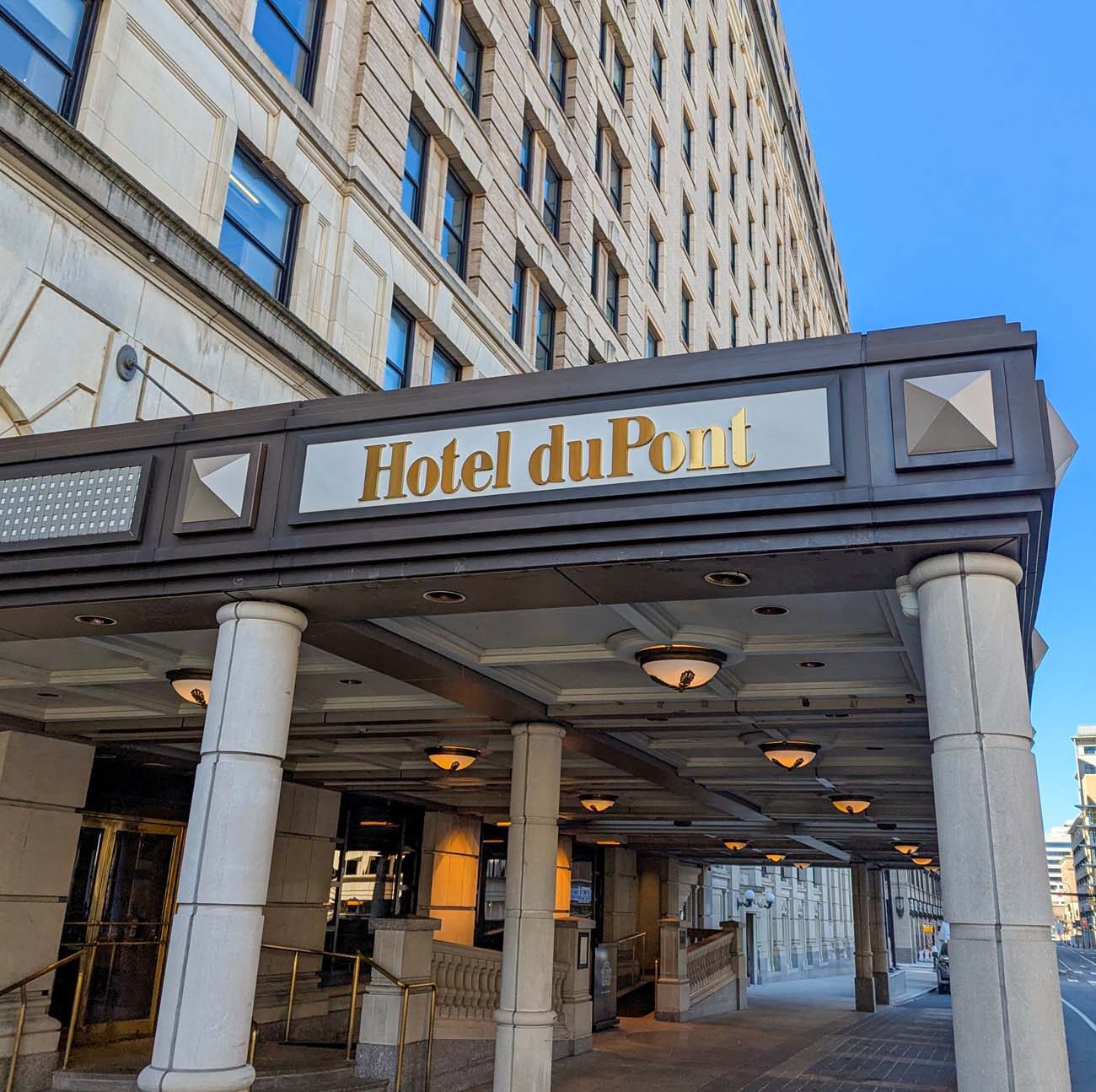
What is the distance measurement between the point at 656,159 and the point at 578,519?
87.8ft

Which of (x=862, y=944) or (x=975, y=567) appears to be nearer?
(x=975, y=567)

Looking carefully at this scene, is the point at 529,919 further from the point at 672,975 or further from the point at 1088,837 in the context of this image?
the point at 1088,837

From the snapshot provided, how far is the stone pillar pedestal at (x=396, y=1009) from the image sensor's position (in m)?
13.1

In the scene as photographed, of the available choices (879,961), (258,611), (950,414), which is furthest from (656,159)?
(950,414)

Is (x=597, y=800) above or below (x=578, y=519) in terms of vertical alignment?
below

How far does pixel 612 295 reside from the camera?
26859 millimetres

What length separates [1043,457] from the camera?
5.61 m

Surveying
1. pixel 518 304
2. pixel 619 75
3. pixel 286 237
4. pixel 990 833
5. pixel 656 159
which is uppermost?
pixel 619 75

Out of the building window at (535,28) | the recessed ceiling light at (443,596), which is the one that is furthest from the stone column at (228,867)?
the building window at (535,28)

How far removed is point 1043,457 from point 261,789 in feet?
16.5

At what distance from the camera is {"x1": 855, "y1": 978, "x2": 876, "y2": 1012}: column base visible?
3006 centimetres

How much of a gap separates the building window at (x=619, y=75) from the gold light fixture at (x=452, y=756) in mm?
19565

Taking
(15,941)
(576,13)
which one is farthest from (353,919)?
(576,13)

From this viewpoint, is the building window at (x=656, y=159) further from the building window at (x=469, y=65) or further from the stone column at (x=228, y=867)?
the stone column at (x=228, y=867)
